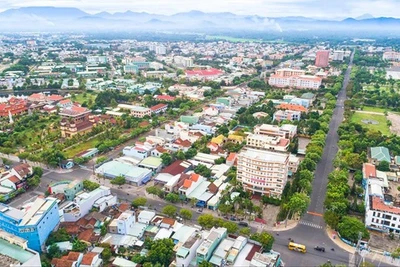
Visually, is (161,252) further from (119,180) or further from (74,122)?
(74,122)

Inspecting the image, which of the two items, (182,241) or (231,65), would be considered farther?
(231,65)

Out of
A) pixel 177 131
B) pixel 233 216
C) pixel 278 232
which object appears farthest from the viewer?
pixel 177 131

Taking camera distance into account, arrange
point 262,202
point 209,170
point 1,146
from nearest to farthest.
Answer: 1. point 262,202
2. point 209,170
3. point 1,146

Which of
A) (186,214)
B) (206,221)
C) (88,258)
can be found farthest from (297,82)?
(88,258)

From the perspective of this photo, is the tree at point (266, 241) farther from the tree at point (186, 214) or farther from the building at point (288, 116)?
the building at point (288, 116)

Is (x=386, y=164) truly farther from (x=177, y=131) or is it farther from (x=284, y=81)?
(x=284, y=81)

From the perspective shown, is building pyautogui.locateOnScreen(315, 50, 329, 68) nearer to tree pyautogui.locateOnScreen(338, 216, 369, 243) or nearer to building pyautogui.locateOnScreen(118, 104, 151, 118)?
building pyautogui.locateOnScreen(118, 104, 151, 118)

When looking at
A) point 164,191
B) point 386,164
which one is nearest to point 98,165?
point 164,191

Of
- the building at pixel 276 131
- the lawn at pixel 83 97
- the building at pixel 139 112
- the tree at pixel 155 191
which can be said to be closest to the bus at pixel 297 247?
the tree at pixel 155 191
